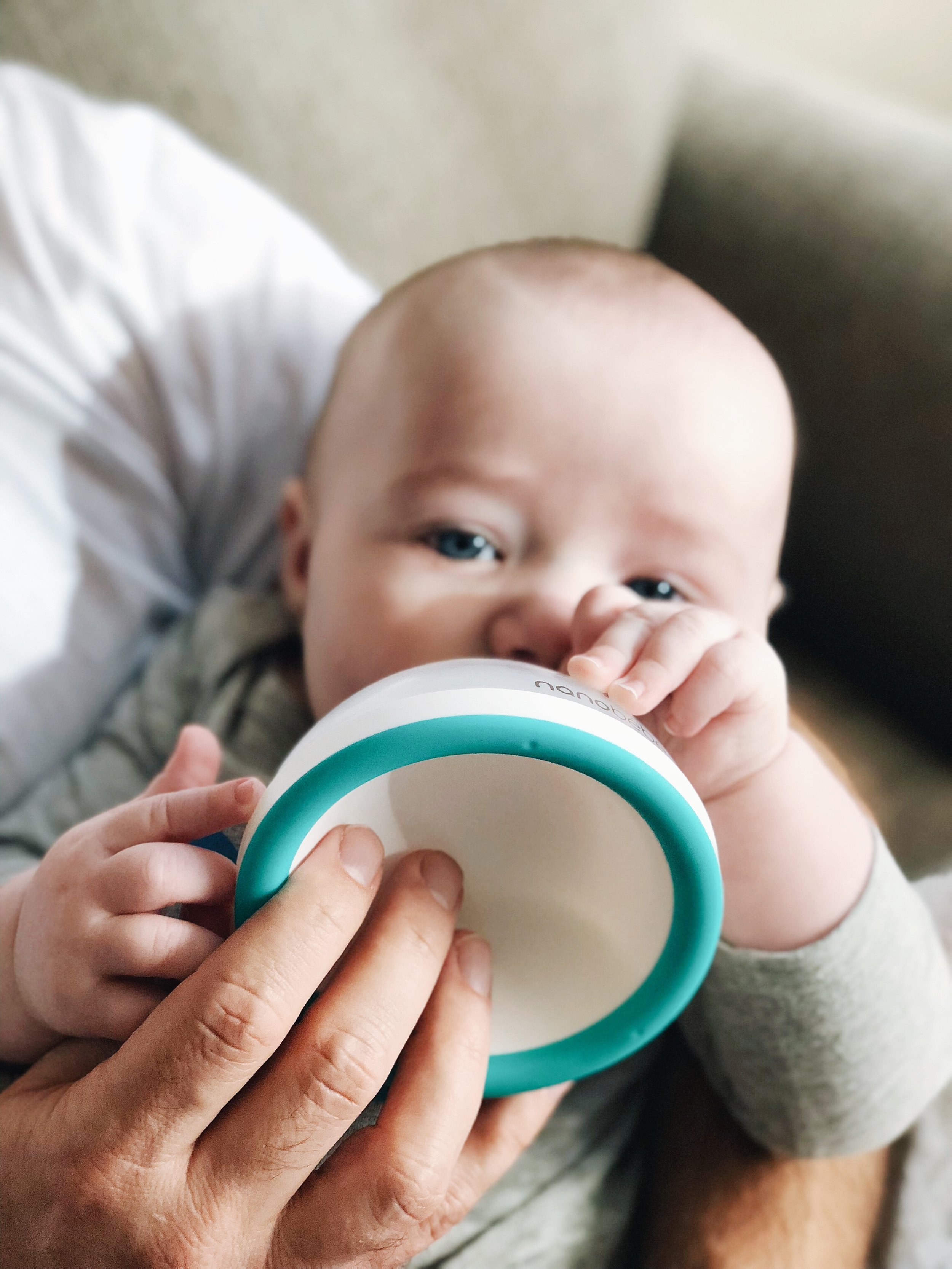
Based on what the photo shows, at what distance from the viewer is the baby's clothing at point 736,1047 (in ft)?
2.26

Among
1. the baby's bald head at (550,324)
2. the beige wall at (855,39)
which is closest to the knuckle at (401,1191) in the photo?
the baby's bald head at (550,324)

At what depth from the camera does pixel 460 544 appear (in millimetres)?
709

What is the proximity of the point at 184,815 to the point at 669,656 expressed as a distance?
0.28 m

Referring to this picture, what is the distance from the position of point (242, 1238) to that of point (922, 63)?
221 cm

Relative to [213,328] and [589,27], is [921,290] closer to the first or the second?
[589,27]

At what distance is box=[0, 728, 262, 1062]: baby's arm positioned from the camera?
0.48 m

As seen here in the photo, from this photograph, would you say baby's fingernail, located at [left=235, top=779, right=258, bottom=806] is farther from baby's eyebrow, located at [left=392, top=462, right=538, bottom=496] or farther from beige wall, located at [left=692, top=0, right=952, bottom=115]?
beige wall, located at [left=692, top=0, right=952, bottom=115]

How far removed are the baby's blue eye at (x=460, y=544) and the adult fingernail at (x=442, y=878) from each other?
0.80ft

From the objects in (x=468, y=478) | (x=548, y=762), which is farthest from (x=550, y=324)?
(x=548, y=762)

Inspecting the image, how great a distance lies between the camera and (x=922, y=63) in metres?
1.85

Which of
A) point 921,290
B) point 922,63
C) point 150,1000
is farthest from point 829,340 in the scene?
point 922,63

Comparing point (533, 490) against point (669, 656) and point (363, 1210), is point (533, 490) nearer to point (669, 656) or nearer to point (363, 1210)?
point (669, 656)

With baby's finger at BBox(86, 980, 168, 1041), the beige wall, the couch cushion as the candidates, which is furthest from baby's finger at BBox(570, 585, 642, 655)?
the beige wall

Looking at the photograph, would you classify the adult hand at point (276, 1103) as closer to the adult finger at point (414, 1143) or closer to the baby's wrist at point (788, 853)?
the adult finger at point (414, 1143)
